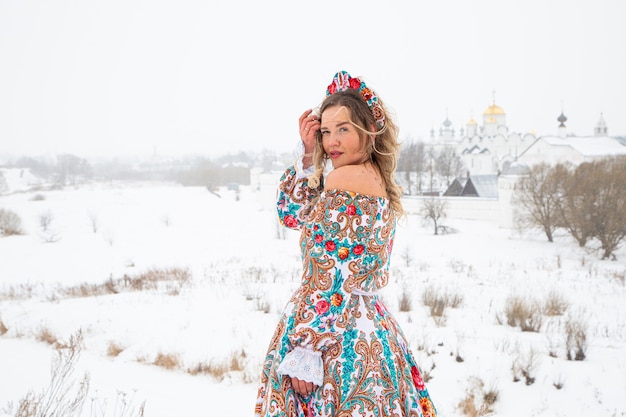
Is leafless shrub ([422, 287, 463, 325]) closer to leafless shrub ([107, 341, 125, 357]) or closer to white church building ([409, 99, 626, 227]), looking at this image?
leafless shrub ([107, 341, 125, 357])

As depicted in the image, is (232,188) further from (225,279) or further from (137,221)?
(225,279)

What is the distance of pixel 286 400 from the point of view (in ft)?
5.66

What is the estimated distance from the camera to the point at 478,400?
390 cm

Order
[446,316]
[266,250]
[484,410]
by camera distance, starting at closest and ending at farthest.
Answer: [484,410] → [446,316] → [266,250]

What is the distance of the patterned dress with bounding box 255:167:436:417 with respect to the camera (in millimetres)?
1685

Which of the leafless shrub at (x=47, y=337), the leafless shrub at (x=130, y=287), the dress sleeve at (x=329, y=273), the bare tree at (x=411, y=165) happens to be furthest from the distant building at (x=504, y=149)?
the dress sleeve at (x=329, y=273)

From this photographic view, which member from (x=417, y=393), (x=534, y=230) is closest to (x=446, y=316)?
(x=417, y=393)

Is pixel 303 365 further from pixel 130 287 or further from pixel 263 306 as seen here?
pixel 130 287

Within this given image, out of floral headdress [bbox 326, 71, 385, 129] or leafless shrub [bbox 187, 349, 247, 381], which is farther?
leafless shrub [bbox 187, 349, 247, 381]

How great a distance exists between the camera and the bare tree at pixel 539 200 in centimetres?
2581

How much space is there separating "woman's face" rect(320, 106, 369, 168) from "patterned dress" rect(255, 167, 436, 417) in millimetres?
233

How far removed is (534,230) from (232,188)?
52380 mm

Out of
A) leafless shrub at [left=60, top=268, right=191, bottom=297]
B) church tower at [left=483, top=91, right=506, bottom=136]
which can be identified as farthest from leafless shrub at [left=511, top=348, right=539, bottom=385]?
church tower at [left=483, top=91, right=506, bottom=136]

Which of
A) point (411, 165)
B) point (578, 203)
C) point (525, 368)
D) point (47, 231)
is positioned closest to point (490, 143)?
point (411, 165)
